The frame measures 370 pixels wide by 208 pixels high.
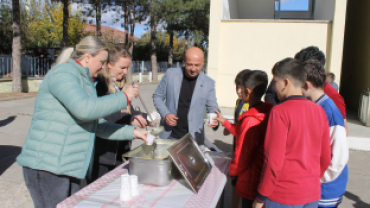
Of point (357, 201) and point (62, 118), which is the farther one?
point (357, 201)

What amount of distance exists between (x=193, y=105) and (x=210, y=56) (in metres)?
5.79

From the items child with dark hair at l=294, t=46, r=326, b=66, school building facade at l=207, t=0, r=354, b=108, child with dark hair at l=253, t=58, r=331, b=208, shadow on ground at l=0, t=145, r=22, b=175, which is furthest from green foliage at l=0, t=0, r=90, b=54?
child with dark hair at l=253, t=58, r=331, b=208

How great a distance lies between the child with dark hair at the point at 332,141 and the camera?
1.80 meters

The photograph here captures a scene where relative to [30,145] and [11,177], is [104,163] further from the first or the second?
[11,177]

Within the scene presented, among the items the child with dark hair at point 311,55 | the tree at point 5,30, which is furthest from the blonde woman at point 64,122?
the tree at point 5,30

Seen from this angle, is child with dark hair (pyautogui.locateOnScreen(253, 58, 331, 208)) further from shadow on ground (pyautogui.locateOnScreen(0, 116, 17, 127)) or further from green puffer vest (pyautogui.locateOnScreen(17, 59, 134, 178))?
shadow on ground (pyautogui.locateOnScreen(0, 116, 17, 127))

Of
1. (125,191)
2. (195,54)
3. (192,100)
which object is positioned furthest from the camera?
(192,100)

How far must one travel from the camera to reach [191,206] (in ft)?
5.13

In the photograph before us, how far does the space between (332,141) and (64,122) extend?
170 centimetres

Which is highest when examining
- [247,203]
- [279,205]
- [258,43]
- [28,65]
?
[258,43]

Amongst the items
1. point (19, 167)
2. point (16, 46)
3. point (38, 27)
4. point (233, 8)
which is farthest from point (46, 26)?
point (19, 167)

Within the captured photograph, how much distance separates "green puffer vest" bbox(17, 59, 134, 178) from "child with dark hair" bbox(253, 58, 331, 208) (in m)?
0.91

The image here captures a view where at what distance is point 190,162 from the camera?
187 cm

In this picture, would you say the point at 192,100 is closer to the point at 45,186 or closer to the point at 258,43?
the point at 45,186
